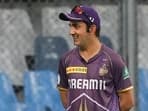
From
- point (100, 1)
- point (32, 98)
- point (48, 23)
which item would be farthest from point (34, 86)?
point (100, 1)

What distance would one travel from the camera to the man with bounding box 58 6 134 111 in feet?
14.1

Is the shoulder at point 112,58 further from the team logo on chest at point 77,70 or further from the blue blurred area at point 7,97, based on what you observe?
the blue blurred area at point 7,97

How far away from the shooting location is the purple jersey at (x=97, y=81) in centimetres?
430

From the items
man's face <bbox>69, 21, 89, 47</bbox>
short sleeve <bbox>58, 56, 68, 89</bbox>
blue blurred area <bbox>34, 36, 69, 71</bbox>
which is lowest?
blue blurred area <bbox>34, 36, 69, 71</bbox>

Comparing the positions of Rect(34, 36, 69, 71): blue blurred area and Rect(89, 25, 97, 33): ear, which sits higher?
Rect(89, 25, 97, 33): ear

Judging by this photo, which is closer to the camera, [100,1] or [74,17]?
[74,17]

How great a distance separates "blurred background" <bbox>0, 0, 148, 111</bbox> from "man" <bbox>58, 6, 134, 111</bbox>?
6.67 ft

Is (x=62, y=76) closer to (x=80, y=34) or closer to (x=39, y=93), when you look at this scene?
(x=80, y=34)

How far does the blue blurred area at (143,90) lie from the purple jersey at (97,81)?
6.49ft

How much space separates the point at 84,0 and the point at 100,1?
162 millimetres

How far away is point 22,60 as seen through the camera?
21.4ft

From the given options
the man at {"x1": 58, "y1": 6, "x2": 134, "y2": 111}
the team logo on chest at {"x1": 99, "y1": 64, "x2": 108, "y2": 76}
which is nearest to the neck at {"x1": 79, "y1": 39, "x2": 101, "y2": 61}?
the man at {"x1": 58, "y1": 6, "x2": 134, "y2": 111}

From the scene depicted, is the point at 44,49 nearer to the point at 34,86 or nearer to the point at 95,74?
the point at 34,86

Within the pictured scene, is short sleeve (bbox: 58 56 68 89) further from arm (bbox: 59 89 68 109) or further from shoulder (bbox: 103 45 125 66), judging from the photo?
shoulder (bbox: 103 45 125 66)
